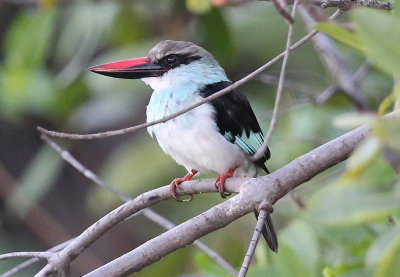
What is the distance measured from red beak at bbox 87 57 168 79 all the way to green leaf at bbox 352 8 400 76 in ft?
5.18

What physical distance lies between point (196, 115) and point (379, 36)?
5.14 ft

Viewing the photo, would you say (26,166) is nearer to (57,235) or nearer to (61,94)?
(57,235)

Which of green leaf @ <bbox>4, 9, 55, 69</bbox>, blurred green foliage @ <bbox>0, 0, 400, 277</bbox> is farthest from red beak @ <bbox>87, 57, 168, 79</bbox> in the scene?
green leaf @ <bbox>4, 9, 55, 69</bbox>

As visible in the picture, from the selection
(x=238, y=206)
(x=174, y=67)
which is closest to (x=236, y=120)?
(x=174, y=67)

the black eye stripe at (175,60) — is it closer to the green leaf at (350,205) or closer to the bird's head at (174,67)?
the bird's head at (174,67)

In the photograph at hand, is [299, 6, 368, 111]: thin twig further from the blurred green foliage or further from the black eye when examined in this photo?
the black eye

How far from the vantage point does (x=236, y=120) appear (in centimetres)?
255

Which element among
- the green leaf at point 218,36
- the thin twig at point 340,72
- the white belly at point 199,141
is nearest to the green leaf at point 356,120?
the white belly at point 199,141

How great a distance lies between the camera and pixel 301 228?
202 centimetres

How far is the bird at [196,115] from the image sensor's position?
7.97ft

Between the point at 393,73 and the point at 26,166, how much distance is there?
4.46 metres

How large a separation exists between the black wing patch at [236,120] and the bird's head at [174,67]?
4.2 inches

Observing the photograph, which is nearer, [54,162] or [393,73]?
[393,73]

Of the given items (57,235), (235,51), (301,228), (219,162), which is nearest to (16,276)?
(57,235)
